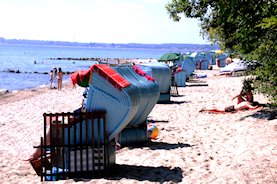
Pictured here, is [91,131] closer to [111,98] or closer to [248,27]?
[111,98]

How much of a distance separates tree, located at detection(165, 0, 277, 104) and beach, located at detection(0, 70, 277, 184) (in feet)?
4.08

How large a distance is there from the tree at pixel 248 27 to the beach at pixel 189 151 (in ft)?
4.08

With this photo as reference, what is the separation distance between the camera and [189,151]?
1005cm

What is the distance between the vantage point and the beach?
26.0ft

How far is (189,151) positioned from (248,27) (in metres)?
3.60

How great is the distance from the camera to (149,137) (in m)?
11.6

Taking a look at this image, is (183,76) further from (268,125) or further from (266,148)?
(266,148)

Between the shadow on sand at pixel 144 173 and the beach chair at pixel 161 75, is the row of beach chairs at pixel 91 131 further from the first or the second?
the beach chair at pixel 161 75

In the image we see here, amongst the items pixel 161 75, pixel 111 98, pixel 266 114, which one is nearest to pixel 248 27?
pixel 111 98

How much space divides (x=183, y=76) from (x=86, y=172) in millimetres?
22491

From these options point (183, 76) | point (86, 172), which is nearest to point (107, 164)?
point (86, 172)

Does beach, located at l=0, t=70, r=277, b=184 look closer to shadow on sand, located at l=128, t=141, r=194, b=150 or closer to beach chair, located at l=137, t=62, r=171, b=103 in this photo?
shadow on sand, located at l=128, t=141, r=194, b=150

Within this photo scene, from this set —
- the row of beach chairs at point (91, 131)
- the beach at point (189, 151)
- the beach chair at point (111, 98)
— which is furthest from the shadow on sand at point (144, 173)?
the beach chair at point (111, 98)

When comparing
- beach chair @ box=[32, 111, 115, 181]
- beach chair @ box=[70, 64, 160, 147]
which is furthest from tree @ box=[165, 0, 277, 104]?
beach chair @ box=[32, 111, 115, 181]
